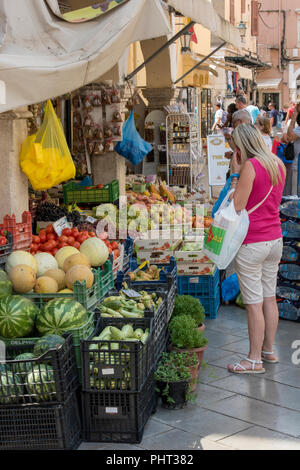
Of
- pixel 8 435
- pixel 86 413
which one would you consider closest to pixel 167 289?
pixel 86 413

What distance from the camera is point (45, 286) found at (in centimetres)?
508

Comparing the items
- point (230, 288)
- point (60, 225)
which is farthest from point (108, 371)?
point (230, 288)

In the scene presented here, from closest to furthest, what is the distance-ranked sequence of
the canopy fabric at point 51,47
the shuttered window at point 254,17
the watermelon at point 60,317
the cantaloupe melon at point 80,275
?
the watermelon at point 60,317
the canopy fabric at point 51,47
the cantaloupe melon at point 80,275
the shuttered window at point 254,17

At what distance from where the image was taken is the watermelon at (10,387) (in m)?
4.16

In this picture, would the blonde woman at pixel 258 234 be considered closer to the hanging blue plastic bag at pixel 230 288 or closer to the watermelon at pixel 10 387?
the hanging blue plastic bag at pixel 230 288

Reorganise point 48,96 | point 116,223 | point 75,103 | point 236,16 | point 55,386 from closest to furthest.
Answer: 1. point 55,386
2. point 48,96
3. point 116,223
4. point 75,103
5. point 236,16

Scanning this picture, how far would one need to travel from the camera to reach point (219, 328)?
698 cm

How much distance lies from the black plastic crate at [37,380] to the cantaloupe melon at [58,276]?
111cm

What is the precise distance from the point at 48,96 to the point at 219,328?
3.14 m

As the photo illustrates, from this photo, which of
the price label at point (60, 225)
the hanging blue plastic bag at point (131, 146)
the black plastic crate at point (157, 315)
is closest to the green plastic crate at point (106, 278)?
the black plastic crate at point (157, 315)

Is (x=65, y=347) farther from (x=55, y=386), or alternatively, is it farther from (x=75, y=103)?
(x=75, y=103)

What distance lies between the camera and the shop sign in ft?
39.3

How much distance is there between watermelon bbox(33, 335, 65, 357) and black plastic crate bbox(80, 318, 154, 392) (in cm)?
16
